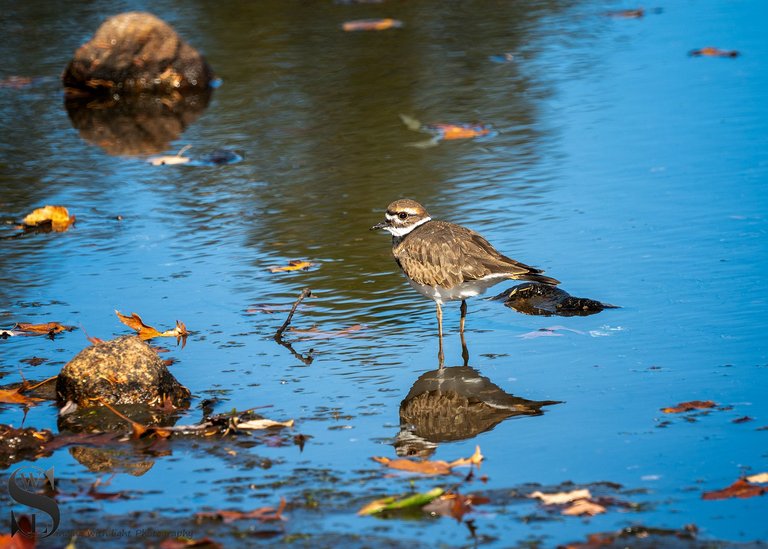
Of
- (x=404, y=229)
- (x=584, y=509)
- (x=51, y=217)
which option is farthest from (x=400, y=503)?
(x=51, y=217)

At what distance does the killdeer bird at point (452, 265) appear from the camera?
29.0ft

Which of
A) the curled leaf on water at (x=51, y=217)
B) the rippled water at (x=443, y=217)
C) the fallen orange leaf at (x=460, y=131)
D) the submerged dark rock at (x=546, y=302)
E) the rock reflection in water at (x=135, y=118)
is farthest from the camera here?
the rock reflection in water at (x=135, y=118)

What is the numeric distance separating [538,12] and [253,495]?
15101mm

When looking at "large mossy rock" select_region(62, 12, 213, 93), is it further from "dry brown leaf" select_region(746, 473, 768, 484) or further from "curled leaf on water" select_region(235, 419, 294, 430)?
"dry brown leaf" select_region(746, 473, 768, 484)

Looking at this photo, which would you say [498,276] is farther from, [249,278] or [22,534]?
[22,534]

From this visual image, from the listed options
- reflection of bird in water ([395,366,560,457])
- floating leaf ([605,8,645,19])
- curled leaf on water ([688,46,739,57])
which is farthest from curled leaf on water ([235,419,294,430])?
floating leaf ([605,8,645,19])

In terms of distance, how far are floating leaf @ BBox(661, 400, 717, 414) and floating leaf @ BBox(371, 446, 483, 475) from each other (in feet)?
4.36

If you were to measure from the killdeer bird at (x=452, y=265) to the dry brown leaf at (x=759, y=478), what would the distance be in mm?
2619

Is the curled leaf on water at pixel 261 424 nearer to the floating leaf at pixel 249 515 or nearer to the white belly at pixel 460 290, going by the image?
the floating leaf at pixel 249 515

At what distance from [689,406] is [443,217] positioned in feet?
14.8

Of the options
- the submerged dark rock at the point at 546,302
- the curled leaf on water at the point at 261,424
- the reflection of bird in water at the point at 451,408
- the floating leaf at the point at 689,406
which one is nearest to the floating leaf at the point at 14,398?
the curled leaf on water at the point at 261,424

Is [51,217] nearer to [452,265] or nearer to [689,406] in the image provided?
[452,265]

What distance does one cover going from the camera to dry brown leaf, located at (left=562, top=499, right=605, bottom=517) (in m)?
5.91

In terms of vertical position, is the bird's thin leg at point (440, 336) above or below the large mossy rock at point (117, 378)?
below
